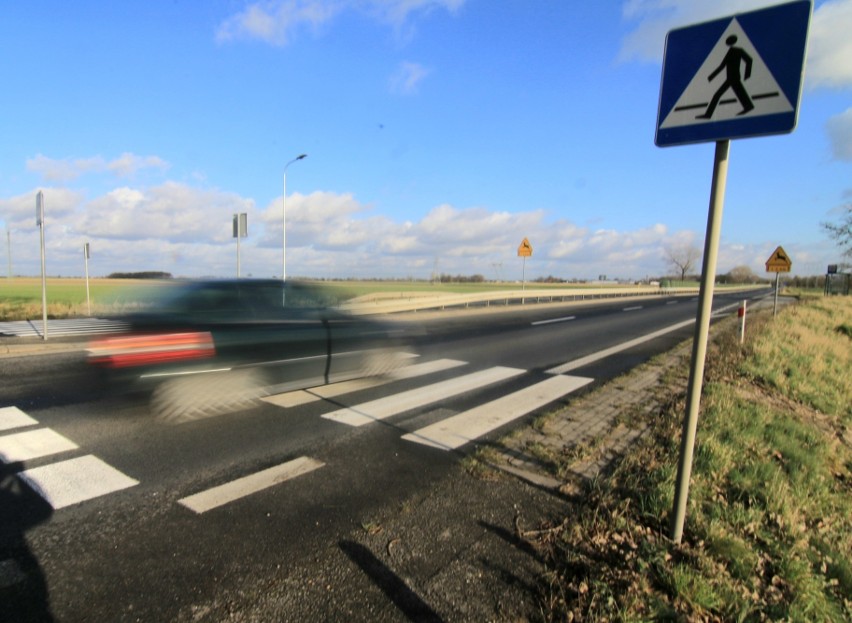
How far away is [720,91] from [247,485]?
13.6 ft

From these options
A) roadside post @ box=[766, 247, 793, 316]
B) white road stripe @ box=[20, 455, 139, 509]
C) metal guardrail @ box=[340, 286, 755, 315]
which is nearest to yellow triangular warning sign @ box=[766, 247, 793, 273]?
roadside post @ box=[766, 247, 793, 316]

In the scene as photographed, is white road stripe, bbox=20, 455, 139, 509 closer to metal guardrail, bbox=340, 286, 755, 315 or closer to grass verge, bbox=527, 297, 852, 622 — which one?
grass verge, bbox=527, 297, 852, 622

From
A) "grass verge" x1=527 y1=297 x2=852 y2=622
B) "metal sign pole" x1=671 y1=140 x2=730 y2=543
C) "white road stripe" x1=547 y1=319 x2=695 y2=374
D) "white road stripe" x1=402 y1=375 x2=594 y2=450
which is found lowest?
"white road stripe" x1=547 y1=319 x2=695 y2=374

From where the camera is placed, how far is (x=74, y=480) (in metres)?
3.67

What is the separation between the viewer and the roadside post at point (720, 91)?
2307 millimetres

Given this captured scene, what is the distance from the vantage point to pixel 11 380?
699 centimetres

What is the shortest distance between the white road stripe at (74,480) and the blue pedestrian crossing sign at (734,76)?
467 cm

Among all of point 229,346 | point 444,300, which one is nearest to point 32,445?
point 229,346

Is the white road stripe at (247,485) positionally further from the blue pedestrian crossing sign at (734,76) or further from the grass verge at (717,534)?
the blue pedestrian crossing sign at (734,76)

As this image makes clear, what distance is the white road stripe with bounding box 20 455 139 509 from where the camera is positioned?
3412mm

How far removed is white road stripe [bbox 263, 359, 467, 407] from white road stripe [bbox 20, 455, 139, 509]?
2.21 metres

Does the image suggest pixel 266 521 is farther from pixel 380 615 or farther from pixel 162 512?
pixel 380 615

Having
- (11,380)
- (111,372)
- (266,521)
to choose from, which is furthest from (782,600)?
(11,380)

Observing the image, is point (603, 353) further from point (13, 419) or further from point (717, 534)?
point (13, 419)
